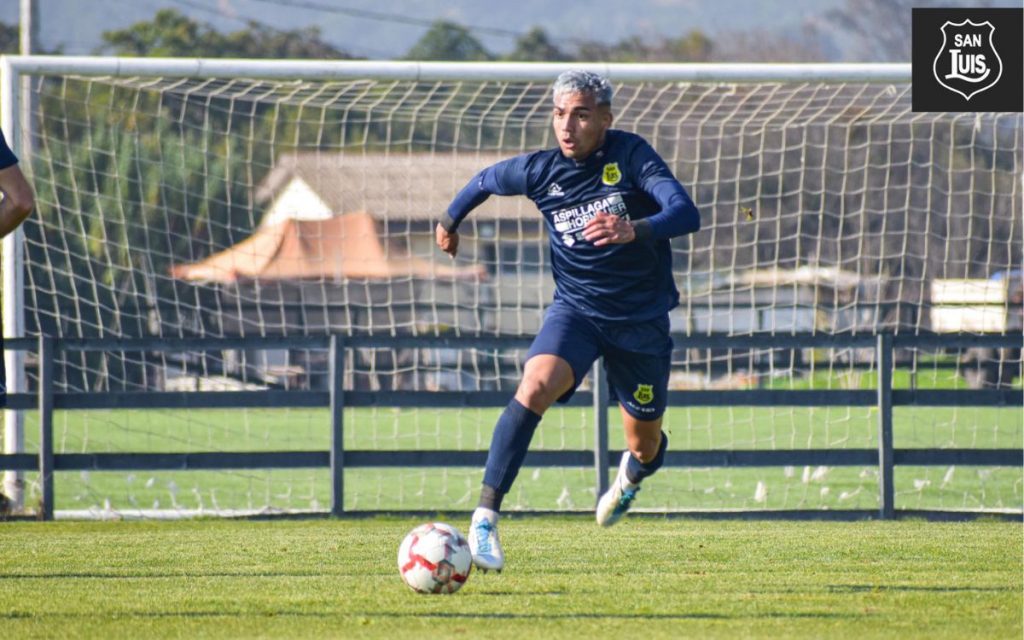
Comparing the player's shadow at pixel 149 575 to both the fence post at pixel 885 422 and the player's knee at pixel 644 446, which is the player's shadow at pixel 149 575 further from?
the fence post at pixel 885 422

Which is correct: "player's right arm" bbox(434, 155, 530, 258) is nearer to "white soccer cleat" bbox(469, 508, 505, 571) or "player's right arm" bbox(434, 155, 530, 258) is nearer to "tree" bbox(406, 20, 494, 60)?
"white soccer cleat" bbox(469, 508, 505, 571)

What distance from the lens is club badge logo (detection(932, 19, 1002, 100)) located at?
1328 cm

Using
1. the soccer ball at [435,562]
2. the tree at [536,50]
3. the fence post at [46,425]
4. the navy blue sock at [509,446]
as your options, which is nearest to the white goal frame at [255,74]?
the fence post at [46,425]

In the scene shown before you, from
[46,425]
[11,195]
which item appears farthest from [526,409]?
[46,425]

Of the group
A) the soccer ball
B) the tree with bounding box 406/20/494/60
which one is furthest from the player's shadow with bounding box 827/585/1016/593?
the tree with bounding box 406/20/494/60

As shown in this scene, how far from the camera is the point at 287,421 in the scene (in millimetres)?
25609

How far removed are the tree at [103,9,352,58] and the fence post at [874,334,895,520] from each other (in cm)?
4883

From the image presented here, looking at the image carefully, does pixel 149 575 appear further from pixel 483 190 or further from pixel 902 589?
pixel 902 589

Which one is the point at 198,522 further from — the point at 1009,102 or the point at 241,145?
the point at 241,145

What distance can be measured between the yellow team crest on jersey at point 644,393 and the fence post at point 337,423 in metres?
4.38

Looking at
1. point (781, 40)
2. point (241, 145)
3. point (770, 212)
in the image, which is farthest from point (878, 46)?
point (770, 212)

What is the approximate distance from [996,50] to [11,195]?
1019 cm

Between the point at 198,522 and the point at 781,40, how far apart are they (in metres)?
75.2

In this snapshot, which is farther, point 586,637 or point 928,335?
point 928,335
